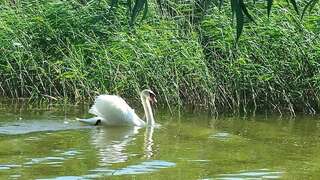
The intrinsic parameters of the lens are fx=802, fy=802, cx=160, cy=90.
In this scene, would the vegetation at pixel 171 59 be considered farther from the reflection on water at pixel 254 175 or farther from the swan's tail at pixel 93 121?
the reflection on water at pixel 254 175

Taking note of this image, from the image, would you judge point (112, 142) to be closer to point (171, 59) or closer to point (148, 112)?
point (148, 112)

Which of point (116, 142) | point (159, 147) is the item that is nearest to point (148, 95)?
point (116, 142)

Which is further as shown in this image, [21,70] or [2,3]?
[2,3]

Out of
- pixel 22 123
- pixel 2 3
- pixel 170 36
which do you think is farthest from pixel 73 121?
pixel 2 3

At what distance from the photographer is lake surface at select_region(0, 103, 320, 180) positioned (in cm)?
725

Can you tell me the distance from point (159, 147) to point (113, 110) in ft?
7.02

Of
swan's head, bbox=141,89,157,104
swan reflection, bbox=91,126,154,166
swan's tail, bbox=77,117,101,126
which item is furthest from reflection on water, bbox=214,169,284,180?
swan's head, bbox=141,89,157,104

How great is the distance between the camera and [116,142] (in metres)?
9.25

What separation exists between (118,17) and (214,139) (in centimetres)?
412

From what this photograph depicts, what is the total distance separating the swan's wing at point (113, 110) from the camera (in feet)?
35.3

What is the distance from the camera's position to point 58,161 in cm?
762

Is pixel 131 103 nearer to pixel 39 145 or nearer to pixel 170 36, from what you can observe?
pixel 170 36

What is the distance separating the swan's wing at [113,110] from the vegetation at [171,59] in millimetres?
1097

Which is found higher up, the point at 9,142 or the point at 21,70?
the point at 21,70
